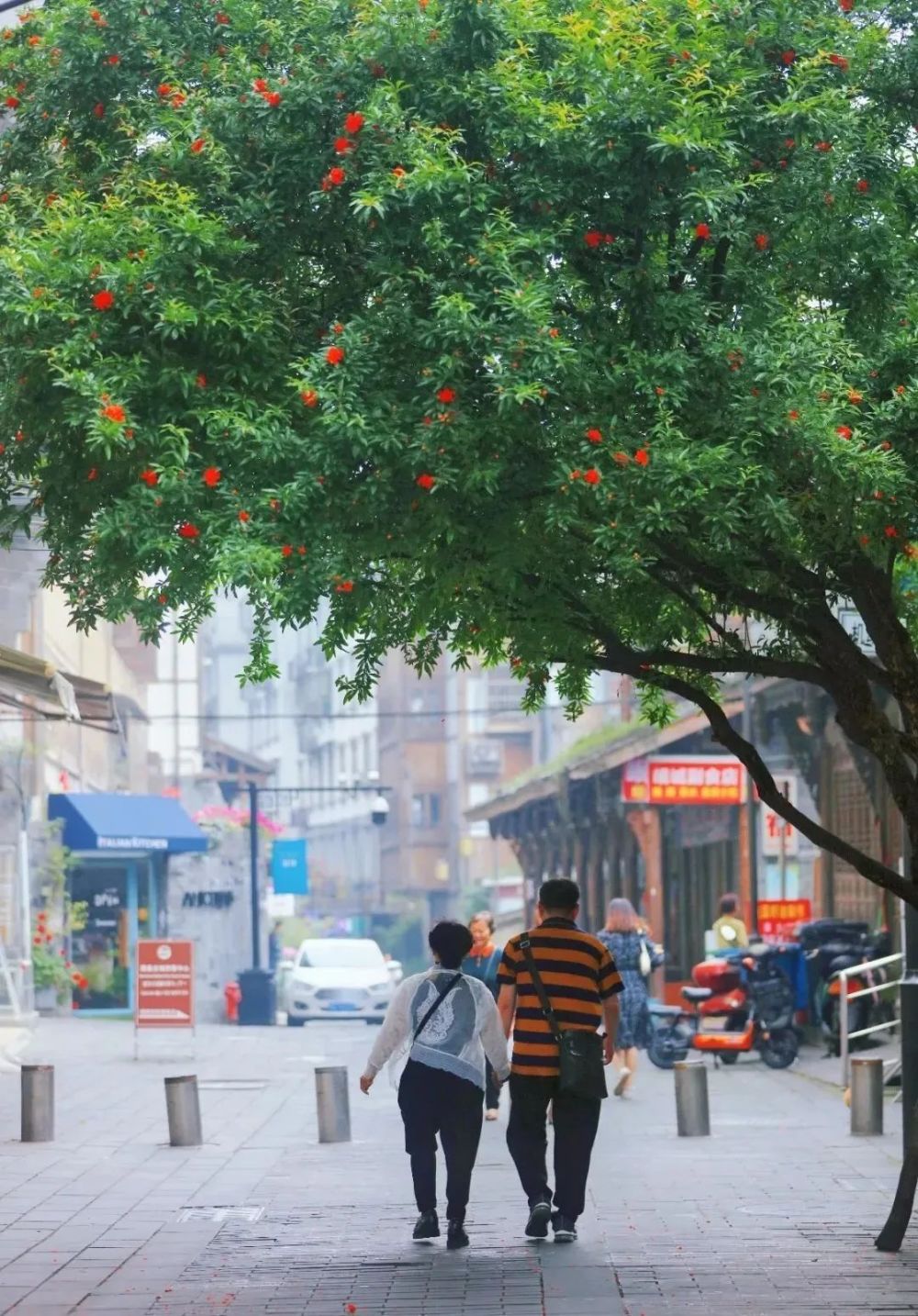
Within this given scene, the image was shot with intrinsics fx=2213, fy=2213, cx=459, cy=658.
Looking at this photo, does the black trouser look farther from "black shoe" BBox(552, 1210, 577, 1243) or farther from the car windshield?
the car windshield

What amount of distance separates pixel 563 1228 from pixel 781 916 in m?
16.2

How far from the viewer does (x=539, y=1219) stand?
10594 millimetres

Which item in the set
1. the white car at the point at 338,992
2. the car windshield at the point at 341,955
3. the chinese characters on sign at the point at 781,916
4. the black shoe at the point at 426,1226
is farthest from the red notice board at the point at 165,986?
the black shoe at the point at 426,1226

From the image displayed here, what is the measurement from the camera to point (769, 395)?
8586mm

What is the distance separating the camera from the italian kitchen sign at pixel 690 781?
94.0 feet

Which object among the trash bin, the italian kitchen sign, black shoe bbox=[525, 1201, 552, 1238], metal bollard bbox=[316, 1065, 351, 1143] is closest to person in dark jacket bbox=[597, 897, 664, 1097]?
metal bollard bbox=[316, 1065, 351, 1143]

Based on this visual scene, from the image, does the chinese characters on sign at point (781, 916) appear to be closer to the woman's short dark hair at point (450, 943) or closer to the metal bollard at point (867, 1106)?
the metal bollard at point (867, 1106)

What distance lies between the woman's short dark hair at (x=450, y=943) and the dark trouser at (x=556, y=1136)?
0.63 metres

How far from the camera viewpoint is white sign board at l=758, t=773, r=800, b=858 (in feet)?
90.3

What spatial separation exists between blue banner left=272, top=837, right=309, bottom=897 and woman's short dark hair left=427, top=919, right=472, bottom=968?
3786 cm

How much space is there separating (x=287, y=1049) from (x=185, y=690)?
46208 mm

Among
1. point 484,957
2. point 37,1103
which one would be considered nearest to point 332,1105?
point 484,957

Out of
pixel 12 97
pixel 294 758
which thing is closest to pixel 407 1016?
pixel 12 97

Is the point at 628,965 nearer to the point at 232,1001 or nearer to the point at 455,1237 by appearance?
the point at 455,1237
